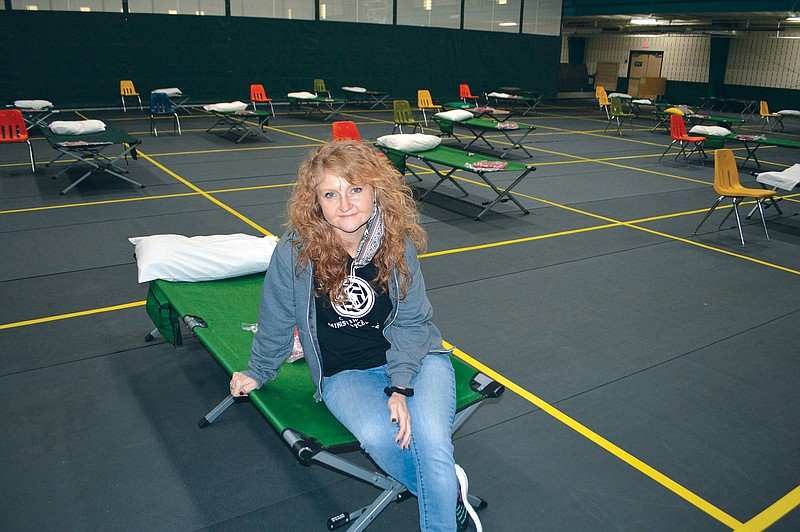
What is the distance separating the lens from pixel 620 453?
3.32 metres

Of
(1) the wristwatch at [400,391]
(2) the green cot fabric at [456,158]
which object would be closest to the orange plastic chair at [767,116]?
(2) the green cot fabric at [456,158]

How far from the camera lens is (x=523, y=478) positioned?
3.11 metres

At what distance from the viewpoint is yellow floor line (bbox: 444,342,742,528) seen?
2905 millimetres

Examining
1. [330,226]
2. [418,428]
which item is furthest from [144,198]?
[418,428]

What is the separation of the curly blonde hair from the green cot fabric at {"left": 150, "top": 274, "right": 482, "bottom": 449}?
53 centimetres

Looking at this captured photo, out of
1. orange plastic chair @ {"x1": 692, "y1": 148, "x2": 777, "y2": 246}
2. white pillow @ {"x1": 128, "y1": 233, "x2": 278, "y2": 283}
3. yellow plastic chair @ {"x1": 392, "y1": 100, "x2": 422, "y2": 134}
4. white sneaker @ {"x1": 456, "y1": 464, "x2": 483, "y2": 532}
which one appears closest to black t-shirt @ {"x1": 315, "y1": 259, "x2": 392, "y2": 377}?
white sneaker @ {"x1": 456, "y1": 464, "x2": 483, "y2": 532}

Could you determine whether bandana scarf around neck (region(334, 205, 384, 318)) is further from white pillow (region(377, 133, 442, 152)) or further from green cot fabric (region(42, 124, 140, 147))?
green cot fabric (region(42, 124, 140, 147))

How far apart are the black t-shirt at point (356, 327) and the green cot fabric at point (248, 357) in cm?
23

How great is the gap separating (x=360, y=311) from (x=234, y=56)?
64.6ft

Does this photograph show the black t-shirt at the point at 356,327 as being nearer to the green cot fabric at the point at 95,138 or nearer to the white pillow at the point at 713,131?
the green cot fabric at the point at 95,138

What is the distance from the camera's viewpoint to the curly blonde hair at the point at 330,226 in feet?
8.41

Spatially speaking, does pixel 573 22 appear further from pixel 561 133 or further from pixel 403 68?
pixel 561 133

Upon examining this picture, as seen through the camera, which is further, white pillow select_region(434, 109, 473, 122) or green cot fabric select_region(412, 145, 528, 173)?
white pillow select_region(434, 109, 473, 122)

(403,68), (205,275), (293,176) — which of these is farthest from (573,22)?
(205,275)
